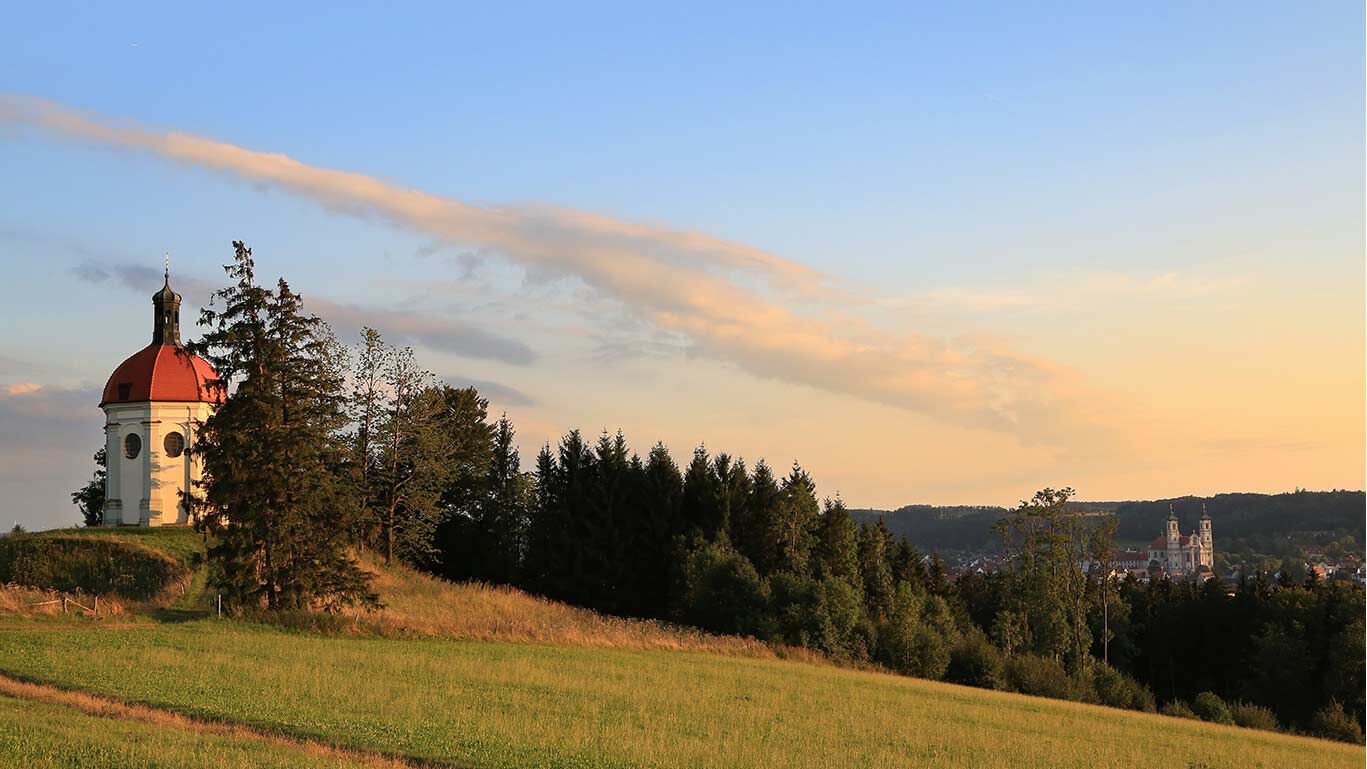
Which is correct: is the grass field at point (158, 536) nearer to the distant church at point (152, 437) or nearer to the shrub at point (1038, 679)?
the distant church at point (152, 437)

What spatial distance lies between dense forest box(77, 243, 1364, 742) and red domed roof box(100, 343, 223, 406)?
8.62m

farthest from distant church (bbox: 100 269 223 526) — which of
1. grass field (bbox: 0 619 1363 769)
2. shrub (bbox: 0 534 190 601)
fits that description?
grass field (bbox: 0 619 1363 769)

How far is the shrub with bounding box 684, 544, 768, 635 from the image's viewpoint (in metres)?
62.6

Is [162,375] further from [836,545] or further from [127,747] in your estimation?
[127,747]

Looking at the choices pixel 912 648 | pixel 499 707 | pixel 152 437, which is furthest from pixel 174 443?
pixel 499 707

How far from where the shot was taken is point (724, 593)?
212ft

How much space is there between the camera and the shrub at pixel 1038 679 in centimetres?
6575

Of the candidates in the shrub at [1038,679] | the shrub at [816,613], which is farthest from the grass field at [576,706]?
the shrub at [1038,679]

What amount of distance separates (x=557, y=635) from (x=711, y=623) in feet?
57.8

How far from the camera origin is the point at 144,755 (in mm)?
19750

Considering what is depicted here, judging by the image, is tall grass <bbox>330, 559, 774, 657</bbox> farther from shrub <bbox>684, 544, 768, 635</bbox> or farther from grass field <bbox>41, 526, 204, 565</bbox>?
grass field <bbox>41, 526, 204, 565</bbox>

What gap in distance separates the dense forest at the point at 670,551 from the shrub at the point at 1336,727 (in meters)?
0.14

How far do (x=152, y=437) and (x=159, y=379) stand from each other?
10.7 ft

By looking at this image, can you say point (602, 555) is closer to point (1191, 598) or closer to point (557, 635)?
point (557, 635)
